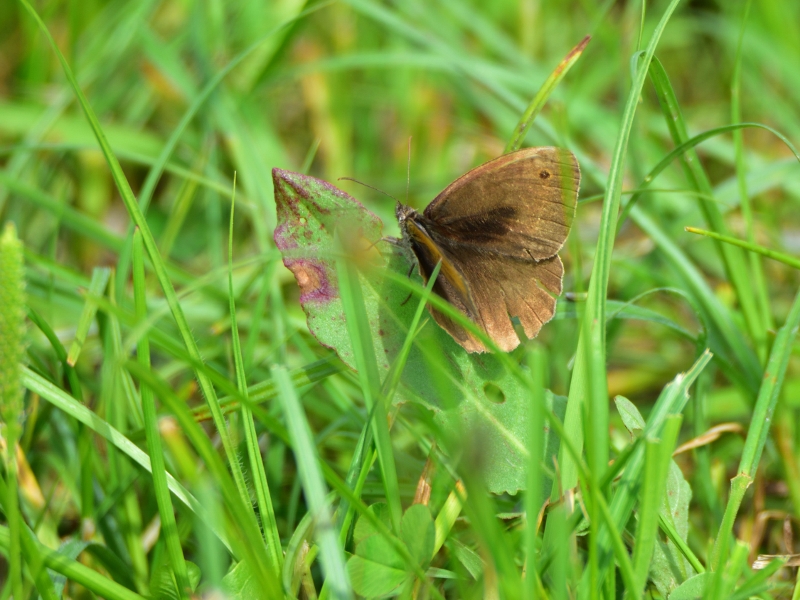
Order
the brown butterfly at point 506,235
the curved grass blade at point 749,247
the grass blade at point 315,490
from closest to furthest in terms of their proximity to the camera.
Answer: the grass blade at point 315,490
the curved grass blade at point 749,247
the brown butterfly at point 506,235

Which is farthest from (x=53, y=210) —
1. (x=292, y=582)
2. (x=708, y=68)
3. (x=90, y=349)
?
(x=708, y=68)

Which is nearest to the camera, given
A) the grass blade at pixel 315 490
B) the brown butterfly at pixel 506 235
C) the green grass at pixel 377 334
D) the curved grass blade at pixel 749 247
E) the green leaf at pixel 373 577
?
the grass blade at pixel 315 490

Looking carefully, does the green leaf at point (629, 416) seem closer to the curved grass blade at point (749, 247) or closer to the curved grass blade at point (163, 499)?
the curved grass blade at point (749, 247)

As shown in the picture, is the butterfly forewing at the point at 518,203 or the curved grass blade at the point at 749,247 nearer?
the curved grass blade at the point at 749,247

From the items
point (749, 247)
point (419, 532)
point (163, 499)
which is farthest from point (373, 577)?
point (749, 247)

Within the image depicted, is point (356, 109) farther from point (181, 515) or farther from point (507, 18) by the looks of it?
point (181, 515)

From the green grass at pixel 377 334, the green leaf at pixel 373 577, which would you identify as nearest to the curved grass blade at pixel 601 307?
the green grass at pixel 377 334

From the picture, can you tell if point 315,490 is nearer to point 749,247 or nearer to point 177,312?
point 177,312
